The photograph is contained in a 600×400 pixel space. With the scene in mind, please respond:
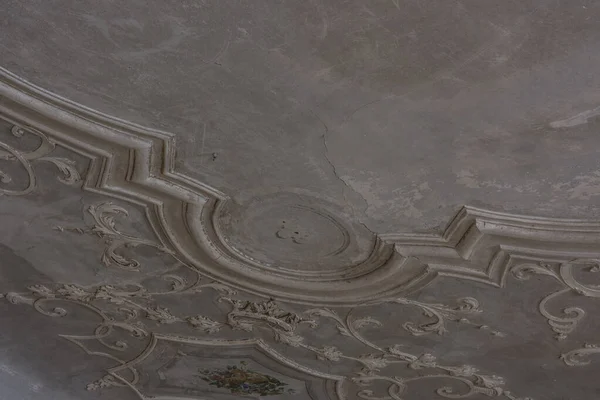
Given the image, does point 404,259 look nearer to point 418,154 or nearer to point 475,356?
point 418,154

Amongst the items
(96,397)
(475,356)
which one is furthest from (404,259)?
(96,397)

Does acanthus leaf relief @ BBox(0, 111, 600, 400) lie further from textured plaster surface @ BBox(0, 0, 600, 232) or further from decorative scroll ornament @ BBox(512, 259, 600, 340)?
textured plaster surface @ BBox(0, 0, 600, 232)

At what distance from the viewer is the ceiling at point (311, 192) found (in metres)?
3.42

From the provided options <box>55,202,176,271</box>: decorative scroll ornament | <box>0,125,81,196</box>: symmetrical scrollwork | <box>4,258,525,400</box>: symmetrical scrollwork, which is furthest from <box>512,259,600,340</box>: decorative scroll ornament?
<box>0,125,81,196</box>: symmetrical scrollwork

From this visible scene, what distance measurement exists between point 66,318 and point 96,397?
4.76ft

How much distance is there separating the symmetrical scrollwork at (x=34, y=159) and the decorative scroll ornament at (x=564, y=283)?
3.15 m

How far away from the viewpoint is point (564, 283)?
4605 millimetres

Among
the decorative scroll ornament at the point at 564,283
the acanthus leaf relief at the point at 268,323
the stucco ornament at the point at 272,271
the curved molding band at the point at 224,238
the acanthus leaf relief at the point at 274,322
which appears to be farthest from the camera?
the acanthus leaf relief at the point at 268,323

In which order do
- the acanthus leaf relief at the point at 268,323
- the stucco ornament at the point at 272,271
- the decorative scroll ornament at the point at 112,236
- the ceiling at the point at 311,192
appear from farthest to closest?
the acanthus leaf relief at the point at 268,323 < the decorative scroll ornament at the point at 112,236 < the stucco ornament at the point at 272,271 < the ceiling at the point at 311,192

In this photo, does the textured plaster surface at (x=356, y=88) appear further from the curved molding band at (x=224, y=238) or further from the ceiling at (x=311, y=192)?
the curved molding band at (x=224, y=238)

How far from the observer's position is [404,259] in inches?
186

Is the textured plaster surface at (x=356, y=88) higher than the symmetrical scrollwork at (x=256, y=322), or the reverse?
the textured plaster surface at (x=356, y=88)

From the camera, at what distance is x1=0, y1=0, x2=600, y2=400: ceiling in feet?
11.2

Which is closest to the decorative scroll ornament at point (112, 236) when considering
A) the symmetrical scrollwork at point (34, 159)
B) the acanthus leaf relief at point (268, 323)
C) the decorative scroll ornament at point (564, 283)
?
the acanthus leaf relief at point (268, 323)
